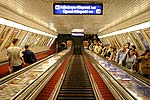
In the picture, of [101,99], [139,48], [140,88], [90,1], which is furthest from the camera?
[139,48]

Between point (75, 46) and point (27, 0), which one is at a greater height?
point (27, 0)

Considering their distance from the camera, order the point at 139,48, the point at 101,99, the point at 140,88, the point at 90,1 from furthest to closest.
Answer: the point at 139,48 → the point at 90,1 → the point at 101,99 → the point at 140,88

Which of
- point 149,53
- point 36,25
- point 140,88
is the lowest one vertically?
point 140,88

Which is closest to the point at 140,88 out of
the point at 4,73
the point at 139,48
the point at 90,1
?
the point at 90,1

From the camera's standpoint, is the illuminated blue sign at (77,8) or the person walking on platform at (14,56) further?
the illuminated blue sign at (77,8)

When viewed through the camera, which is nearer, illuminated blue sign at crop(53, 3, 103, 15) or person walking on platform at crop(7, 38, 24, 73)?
person walking on platform at crop(7, 38, 24, 73)

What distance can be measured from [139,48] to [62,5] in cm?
807

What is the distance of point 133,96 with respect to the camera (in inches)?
173

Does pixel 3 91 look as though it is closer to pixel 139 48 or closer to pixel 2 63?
pixel 2 63

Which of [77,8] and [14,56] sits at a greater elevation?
[77,8]

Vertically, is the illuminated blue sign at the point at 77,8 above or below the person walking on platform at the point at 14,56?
above

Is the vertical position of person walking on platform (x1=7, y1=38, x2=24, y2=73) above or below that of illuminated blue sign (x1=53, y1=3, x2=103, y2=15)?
below

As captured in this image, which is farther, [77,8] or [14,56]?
[77,8]

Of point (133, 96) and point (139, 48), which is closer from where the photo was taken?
point (133, 96)
